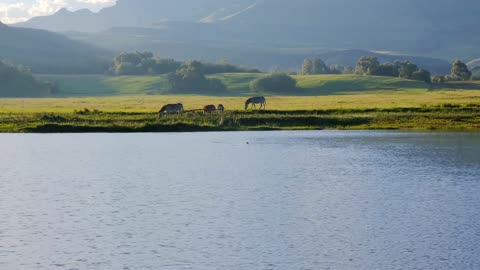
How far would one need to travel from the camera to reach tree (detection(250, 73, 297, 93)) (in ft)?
484

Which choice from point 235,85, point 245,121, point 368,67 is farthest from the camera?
point 368,67

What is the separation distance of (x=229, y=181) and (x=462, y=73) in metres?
155

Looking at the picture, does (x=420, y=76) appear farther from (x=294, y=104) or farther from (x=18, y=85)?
(x=294, y=104)

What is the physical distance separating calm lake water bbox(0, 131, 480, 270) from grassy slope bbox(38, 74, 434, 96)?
9107 centimetres

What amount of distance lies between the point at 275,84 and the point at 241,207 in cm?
11895

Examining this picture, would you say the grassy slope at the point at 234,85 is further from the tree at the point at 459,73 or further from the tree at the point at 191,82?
the tree at the point at 459,73

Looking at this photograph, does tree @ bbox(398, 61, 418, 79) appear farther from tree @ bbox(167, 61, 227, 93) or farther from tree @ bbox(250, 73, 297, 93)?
tree @ bbox(167, 61, 227, 93)

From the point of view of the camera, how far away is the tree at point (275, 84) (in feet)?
484

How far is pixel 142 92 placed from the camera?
15450 cm

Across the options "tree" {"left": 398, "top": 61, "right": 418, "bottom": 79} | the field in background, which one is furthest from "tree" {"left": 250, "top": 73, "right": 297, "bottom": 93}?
"tree" {"left": 398, "top": 61, "right": 418, "bottom": 79}

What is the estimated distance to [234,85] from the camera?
161 meters

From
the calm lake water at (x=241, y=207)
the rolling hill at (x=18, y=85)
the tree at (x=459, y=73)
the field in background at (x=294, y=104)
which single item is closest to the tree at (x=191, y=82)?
the rolling hill at (x=18, y=85)

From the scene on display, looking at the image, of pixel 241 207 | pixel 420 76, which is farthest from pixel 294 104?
pixel 420 76

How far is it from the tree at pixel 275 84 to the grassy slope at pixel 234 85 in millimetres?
1643
